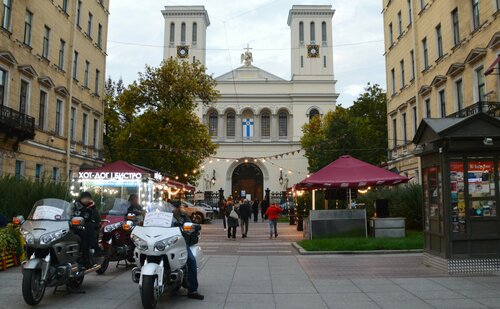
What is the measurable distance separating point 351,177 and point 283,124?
44.6 metres

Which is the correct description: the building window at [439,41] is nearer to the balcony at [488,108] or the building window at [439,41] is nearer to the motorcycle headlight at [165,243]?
the balcony at [488,108]

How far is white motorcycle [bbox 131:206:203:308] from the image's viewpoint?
687 centimetres

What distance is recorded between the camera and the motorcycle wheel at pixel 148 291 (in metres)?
6.76

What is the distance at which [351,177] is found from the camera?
18.5 metres

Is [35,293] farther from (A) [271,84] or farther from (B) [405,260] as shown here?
(A) [271,84]

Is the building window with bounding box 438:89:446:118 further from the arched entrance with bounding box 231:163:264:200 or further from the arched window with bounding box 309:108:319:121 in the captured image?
the arched entrance with bounding box 231:163:264:200

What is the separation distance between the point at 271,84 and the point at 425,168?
171ft

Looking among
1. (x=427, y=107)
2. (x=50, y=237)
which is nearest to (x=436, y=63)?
(x=427, y=107)

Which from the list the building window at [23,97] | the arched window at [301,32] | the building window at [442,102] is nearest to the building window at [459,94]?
the building window at [442,102]

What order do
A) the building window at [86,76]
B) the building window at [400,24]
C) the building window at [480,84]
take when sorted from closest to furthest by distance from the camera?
the building window at [480,84] → the building window at [86,76] → the building window at [400,24]

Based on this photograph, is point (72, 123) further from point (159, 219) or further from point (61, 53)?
point (159, 219)

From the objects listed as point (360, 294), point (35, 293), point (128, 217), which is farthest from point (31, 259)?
point (360, 294)

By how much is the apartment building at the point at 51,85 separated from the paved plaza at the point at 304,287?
1032 cm

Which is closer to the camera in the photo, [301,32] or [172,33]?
[301,32]
